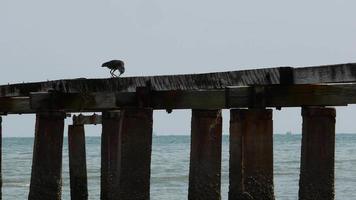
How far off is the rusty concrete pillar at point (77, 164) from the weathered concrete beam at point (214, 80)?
725 cm

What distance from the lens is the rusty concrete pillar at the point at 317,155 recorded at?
1050cm

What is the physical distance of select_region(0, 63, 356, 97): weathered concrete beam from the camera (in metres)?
10.3

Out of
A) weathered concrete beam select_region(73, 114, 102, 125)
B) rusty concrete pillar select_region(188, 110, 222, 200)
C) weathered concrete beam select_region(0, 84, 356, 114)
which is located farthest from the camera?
weathered concrete beam select_region(73, 114, 102, 125)

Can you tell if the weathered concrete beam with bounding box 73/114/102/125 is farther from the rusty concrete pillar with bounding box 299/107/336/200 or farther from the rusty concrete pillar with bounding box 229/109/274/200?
the rusty concrete pillar with bounding box 299/107/336/200

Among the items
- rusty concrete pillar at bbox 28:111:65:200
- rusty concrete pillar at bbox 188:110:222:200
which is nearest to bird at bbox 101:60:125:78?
rusty concrete pillar at bbox 28:111:65:200

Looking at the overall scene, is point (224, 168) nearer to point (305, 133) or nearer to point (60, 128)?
point (60, 128)

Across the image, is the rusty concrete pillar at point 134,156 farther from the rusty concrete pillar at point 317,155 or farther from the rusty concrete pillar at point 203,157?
the rusty concrete pillar at point 317,155

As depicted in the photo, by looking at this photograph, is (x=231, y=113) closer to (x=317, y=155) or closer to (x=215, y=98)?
(x=215, y=98)

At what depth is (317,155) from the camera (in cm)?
1054

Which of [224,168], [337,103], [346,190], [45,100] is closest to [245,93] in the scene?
[337,103]

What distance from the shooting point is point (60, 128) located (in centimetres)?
1395

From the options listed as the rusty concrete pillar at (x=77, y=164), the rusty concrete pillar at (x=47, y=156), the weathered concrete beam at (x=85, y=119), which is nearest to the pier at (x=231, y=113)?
the rusty concrete pillar at (x=47, y=156)

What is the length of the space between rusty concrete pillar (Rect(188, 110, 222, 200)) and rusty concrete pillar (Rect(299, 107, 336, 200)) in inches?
56.7

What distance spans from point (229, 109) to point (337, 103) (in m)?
1.38
